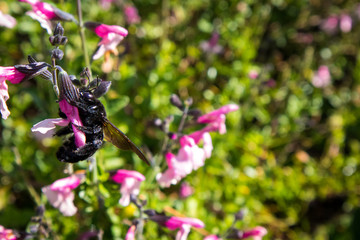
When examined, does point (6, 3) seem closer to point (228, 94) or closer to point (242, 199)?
point (228, 94)

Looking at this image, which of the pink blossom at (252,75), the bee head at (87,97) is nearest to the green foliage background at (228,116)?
the pink blossom at (252,75)

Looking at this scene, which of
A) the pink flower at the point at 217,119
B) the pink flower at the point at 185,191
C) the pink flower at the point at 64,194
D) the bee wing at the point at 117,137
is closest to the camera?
the bee wing at the point at 117,137

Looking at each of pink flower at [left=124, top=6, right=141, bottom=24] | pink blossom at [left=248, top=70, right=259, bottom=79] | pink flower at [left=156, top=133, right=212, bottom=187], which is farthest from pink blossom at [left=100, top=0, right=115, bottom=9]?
pink flower at [left=156, top=133, right=212, bottom=187]

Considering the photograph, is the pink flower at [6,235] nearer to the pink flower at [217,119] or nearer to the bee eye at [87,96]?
the bee eye at [87,96]

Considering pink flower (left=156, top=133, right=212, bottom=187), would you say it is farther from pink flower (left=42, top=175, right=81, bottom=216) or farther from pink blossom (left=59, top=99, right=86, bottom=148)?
pink blossom (left=59, top=99, right=86, bottom=148)

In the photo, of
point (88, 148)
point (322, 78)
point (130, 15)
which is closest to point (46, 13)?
point (88, 148)

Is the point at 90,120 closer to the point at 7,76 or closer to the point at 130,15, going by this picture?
the point at 7,76
